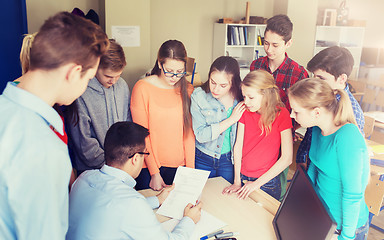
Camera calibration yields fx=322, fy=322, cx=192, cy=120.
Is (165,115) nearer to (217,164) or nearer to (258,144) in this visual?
(217,164)

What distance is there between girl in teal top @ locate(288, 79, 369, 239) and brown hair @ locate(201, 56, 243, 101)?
19.5 inches

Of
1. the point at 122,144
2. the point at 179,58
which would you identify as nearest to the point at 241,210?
the point at 122,144

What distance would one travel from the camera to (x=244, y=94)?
1.91 metres

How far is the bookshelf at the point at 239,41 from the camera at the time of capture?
594 cm

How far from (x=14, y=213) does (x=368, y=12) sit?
8.50 metres

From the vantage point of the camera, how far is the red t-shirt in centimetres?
193

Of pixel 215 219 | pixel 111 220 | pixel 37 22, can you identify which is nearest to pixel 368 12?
pixel 37 22

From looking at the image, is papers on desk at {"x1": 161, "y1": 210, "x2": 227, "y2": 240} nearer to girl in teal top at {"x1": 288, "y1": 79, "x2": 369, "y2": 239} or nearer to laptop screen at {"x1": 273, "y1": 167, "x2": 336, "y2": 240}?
laptop screen at {"x1": 273, "y1": 167, "x2": 336, "y2": 240}

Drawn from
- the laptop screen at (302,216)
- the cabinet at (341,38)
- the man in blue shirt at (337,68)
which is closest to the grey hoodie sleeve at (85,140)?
the laptop screen at (302,216)

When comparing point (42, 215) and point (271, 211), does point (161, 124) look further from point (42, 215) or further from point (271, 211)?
point (42, 215)

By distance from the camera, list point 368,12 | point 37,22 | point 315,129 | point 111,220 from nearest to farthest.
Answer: point 111,220 → point 315,129 → point 37,22 → point 368,12

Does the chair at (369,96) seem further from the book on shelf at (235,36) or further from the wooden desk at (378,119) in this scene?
the book on shelf at (235,36)

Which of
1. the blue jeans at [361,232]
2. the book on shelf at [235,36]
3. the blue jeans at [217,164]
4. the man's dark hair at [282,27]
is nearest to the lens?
the blue jeans at [361,232]

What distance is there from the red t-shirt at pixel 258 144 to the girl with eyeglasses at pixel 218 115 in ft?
0.27
